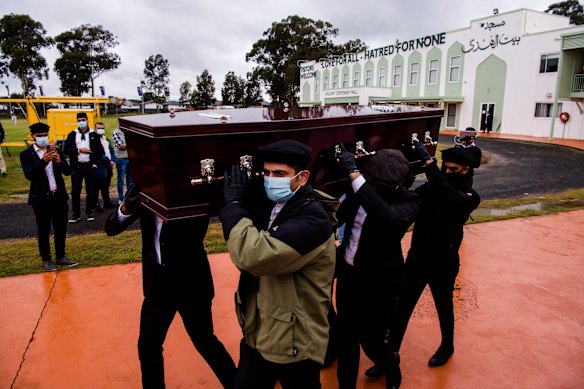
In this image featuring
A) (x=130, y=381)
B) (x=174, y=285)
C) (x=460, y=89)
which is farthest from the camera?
(x=460, y=89)

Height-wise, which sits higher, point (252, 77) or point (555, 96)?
point (252, 77)

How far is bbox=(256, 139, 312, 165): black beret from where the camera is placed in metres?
1.86

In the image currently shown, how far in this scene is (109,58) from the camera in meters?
56.3

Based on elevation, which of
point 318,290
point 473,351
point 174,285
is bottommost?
point 473,351

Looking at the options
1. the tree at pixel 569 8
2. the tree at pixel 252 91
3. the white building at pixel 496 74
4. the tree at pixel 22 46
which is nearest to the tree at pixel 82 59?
the tree at pixel 22 46

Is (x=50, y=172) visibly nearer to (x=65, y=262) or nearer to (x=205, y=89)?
(x=65, y=262)

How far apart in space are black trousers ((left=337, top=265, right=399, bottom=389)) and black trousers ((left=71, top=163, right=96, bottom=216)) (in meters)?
5.77

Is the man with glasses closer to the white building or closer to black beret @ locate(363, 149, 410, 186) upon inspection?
black beret @ locate(363, 149, 410, 186)

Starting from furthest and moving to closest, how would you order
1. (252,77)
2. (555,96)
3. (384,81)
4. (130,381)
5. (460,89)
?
(252,77)
(384,81)
(460,89)
(555,96)
(130,381)

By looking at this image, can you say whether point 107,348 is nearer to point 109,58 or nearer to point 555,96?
point 555,96

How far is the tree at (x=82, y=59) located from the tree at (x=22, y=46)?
2.14 metres

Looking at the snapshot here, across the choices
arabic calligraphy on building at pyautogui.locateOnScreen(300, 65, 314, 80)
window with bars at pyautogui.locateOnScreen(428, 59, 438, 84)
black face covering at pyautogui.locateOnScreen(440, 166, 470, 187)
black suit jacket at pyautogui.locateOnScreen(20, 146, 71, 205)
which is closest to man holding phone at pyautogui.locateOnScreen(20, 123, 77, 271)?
black suit jacket at pyautogui.locateOnScreen(20, 146, 71, 205)

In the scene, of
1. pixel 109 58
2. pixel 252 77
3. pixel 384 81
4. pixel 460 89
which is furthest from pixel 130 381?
pixel 109 58

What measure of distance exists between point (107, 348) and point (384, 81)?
32.3 m
